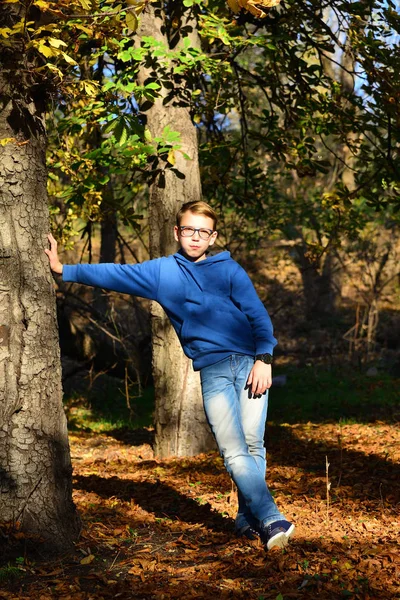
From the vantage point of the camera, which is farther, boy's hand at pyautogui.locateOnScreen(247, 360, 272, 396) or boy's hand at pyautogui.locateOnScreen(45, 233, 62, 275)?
boy's hand at pyautogui.locateOnScreen(45, 233, 62, 275)

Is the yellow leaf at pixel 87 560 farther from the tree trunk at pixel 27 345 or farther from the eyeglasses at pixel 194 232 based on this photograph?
the eyeglasses at pixel 194 232

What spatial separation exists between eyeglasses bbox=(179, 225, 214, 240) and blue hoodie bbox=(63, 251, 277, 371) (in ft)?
0.43

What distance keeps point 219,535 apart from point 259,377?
1168mm

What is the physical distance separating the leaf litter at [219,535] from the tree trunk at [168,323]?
0.87 feet

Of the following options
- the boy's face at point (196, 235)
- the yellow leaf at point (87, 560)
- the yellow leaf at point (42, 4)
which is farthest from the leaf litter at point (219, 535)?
the yellow leaf at point (42, 4)

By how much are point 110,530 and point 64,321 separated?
223 inches

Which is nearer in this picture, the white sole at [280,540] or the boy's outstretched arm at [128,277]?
the white sole at [280,540]

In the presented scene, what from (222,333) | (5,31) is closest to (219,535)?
(222,333)

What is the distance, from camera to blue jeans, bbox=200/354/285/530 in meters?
4.09

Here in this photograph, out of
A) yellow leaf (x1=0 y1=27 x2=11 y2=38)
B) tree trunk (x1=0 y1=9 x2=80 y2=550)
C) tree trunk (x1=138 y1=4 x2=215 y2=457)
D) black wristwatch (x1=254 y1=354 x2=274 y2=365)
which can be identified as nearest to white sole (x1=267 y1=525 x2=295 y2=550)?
black wristwatch (x1=254 y1=354 x2=274 y2=365)

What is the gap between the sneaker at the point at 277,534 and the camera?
4.01 meters

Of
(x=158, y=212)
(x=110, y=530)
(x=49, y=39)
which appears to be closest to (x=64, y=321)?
(x=158, y=212)

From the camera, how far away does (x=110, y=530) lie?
4656 mm

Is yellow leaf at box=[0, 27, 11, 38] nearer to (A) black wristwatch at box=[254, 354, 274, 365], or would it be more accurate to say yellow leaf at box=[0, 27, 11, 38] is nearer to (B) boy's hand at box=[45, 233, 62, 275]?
(B) boy's hand at box=[45, 233, 62, 275]
